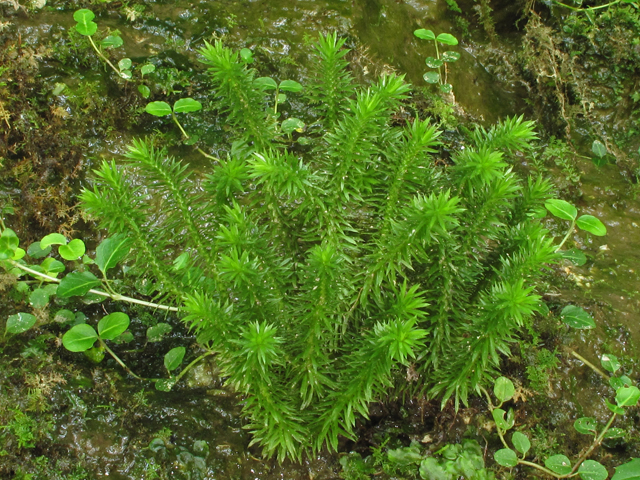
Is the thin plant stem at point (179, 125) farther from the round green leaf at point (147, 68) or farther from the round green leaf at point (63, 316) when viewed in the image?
the round green leaf at point (63, 316)

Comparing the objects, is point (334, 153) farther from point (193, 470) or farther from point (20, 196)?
point (20, 196)

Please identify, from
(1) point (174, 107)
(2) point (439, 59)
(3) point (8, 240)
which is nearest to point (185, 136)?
(1) point (174, 107)

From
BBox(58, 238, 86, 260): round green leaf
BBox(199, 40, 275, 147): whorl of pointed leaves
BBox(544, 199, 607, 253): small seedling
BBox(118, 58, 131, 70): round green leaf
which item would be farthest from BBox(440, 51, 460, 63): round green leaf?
BBox(58, 238, 86, 260): round green leaf

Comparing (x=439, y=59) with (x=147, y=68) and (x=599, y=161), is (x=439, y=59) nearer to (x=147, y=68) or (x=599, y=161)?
(x=599, y=161)

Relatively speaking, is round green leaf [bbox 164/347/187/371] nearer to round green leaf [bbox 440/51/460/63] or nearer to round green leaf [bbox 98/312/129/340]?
round green leaf [bbox 98/312/129/340]

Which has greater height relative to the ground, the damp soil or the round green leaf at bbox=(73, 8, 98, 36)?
the round green leaf at bbox=(73, 8, 98, 36)

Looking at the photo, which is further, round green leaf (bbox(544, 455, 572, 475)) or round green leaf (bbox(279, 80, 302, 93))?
round green leaf (bbox(279, 80, 302, 93))
